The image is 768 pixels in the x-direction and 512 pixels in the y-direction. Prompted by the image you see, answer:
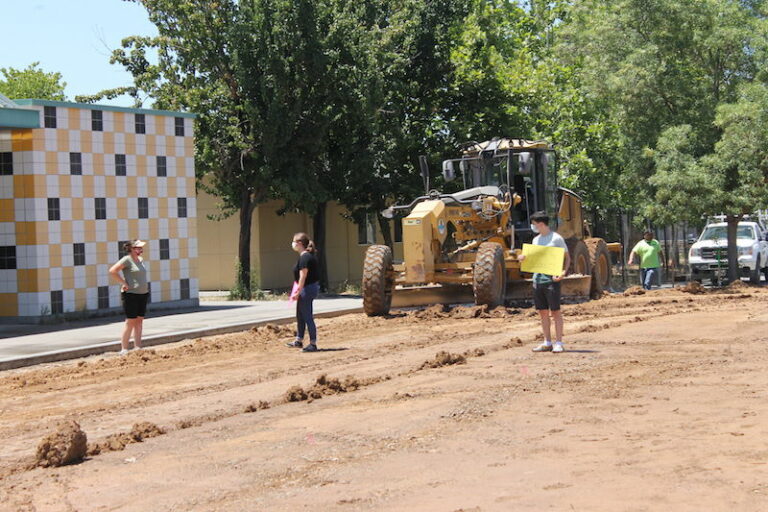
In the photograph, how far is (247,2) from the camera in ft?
90.1

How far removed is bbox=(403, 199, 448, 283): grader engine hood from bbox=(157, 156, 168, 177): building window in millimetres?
6692

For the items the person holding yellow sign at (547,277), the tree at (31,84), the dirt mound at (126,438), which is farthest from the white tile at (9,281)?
the tree at (31,84)

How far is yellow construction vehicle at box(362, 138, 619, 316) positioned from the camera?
20.7 metres

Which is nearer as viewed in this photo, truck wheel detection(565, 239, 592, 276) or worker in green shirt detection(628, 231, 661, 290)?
truck wheel detection(565, 239, 592, 276)

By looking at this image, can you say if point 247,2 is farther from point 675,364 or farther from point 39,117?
point 675,364

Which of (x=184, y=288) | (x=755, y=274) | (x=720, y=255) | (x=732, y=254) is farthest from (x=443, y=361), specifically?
(x=755, y=274)

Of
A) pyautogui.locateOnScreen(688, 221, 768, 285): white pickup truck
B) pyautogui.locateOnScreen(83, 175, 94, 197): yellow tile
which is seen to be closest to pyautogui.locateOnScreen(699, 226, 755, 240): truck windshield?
pyautogui.locateOnScreen(688, 221, 768, 285): white pickup truck

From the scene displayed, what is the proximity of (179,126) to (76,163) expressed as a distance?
3.35 metres

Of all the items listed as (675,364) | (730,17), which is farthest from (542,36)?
(675,364)

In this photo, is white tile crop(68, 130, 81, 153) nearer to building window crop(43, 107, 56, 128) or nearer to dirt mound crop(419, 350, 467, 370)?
building window crop(43, 107, 56, 128)

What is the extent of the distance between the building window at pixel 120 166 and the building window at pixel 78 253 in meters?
2.01

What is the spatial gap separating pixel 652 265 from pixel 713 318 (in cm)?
881

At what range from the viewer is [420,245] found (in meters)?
20.7

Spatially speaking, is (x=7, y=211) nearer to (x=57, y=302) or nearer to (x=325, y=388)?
(x=57, y=302)
